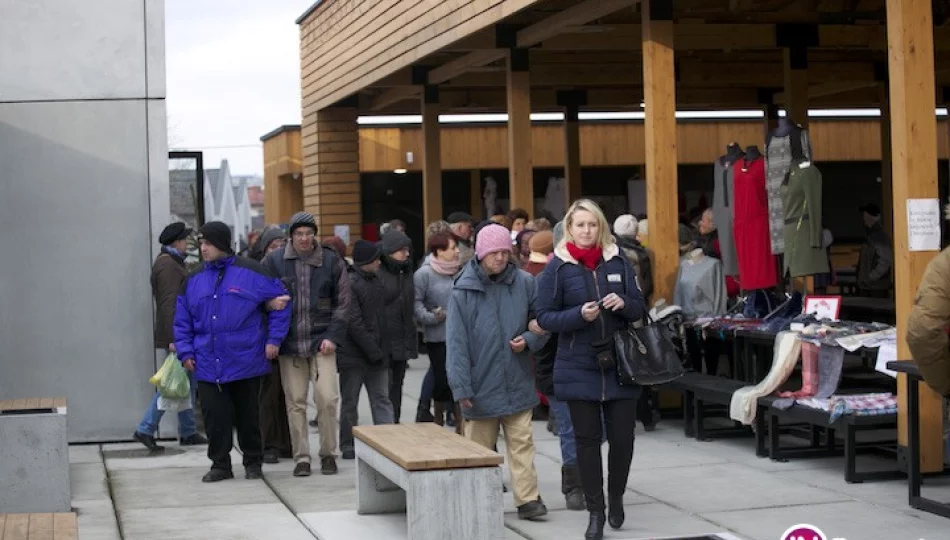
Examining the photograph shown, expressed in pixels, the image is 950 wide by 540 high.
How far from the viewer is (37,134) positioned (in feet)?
43.9

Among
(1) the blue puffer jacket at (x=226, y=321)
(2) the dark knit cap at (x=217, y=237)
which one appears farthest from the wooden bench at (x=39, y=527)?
(2) the dark knit cap at (x=217, y=237)

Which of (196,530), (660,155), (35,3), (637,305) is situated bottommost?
(196,530)

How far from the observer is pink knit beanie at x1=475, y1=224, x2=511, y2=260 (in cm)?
909

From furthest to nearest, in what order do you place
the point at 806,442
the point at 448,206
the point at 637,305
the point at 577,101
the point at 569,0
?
the point at 448,206 < the point at 577,101 < the point at 569,0 < the point at 806,442 < the point at 637,305

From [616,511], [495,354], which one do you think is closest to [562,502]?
[616,511]

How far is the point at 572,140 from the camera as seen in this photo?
25.5 m

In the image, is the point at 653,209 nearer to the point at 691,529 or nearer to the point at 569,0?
the point at 569,0

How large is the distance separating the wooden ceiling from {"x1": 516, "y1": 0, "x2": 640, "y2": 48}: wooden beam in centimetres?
2

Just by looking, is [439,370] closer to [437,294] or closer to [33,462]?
[437,294]

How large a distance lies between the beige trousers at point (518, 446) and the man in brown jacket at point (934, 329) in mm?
2323

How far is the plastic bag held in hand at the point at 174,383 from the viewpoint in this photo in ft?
40.5

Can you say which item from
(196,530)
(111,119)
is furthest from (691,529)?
(111,119)

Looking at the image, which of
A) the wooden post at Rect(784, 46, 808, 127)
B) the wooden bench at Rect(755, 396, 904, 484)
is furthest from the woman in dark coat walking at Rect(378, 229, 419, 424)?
the wooden post at Rect(784, 46, 808, 127)

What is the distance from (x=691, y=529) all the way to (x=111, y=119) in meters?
6.87
